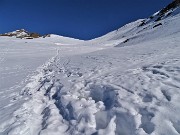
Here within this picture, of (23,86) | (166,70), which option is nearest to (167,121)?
(166,70)

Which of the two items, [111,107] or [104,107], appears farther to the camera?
[104,107]

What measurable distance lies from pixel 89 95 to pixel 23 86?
401cm

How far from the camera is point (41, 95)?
8398mm

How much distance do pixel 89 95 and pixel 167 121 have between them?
2.88 m

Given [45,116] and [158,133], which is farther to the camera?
[45,116]

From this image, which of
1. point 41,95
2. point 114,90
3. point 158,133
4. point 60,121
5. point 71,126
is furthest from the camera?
point 41,95

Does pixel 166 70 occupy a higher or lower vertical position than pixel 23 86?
higher

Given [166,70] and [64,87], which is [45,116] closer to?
[64,87]

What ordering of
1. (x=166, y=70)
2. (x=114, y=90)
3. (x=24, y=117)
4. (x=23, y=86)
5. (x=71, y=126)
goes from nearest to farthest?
(x=71, y=126), (x=24, y=117), (x=114, y=90), (x=166, y=70), (x=23, y=86)

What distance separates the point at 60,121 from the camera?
586 cm

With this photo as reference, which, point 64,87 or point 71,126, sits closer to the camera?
point 71,126

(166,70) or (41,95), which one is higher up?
(166,70)

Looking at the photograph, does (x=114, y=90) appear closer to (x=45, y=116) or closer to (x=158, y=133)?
(x=45, y=116)

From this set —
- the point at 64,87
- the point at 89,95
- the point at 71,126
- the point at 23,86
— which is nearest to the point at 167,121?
the point at 71,126
